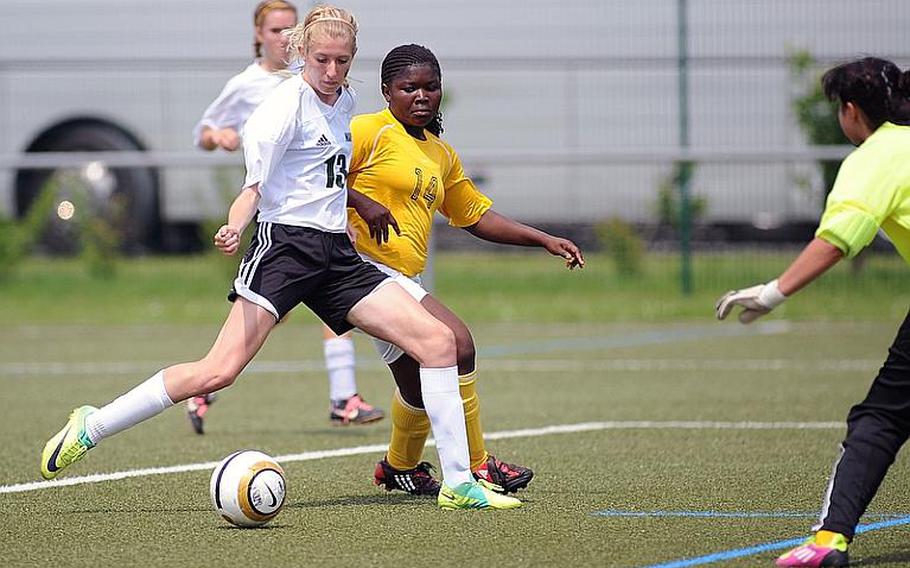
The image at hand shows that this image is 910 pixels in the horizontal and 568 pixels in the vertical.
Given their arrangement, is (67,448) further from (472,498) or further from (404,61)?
(404,61)

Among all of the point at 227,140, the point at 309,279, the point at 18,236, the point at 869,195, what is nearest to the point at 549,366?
the point at 227,140

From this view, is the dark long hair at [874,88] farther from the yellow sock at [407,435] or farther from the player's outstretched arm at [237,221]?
the yellow sock at [407,435]

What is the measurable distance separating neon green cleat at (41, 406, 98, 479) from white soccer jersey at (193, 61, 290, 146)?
2.96 metres

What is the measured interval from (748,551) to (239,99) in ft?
15.7

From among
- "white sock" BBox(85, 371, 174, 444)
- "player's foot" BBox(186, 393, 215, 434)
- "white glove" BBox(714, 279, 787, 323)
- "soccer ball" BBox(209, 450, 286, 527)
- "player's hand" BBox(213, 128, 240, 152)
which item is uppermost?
"player's hand" BBox(213, 128, 240, 152)

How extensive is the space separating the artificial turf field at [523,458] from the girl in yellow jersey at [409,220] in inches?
8.3

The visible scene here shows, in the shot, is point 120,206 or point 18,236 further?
point 120,206

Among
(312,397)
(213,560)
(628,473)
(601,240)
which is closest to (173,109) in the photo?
(601,240)

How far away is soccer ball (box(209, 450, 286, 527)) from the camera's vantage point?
223 inches

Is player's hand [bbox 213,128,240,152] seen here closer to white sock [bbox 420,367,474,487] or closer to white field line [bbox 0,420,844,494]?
white field line [bbox 0,420,844,494]

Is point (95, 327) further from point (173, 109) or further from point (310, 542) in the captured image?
point (310, 542)

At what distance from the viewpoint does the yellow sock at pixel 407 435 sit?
21.4ft

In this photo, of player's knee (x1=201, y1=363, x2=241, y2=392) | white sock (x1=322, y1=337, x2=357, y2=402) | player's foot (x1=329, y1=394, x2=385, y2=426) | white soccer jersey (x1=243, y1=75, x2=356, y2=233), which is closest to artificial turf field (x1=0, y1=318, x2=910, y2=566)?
player's foot (x1=329, y1=394, x2=385, y2=426)

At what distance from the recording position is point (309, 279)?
19.9 feet
